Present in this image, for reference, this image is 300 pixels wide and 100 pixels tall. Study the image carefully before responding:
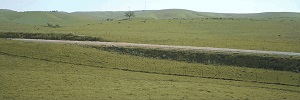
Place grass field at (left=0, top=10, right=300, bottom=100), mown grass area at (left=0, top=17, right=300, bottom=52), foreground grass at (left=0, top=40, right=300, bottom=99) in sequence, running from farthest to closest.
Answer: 1. mown grass area at (left=0, top=17, right=300, bottom=52)
2. grass field at (left=0, top=10, right=300, bottom=100)
3. foreground grass at (left=0, top=40, right=300, bottom=99)

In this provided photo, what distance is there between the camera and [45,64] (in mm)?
54594

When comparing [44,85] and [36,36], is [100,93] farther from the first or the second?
[36,36]

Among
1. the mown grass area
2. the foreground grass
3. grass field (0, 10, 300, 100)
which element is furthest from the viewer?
the mown grass area

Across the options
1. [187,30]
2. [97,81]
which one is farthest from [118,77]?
[187,30]

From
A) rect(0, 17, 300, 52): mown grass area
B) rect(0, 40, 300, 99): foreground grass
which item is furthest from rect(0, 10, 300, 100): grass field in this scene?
rect(0, 17, 300, 52): mown grass area

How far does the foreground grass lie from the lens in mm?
37625

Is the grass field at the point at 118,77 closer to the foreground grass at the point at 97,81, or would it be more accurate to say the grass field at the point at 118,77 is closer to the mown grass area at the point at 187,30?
the foreground grass at the point at 97,81

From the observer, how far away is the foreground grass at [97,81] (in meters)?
37.6

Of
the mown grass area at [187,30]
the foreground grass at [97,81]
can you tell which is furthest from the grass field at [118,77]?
the mown grass area at [187,30]

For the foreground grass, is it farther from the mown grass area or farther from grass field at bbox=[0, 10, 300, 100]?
the mown grass area

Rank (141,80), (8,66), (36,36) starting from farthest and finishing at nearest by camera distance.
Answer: (36,36) → (8,66) → (141,80)

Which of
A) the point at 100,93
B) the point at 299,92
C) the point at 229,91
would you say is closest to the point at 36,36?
the point at 100,93

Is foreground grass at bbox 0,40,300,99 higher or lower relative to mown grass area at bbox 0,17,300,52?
lower

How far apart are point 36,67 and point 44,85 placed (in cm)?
1273
